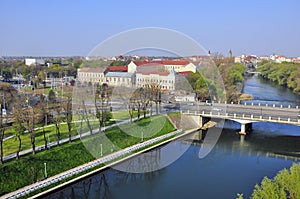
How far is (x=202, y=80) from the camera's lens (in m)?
21.8

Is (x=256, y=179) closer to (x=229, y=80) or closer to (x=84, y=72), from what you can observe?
(x=84, y=72)

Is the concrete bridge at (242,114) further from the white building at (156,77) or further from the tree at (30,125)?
the tree at (30,125)

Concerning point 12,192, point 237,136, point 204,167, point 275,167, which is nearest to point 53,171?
point 12,192

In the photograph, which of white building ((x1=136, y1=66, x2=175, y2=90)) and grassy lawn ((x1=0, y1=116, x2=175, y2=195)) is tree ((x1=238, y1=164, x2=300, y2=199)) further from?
white building ((x1=136, y1=66, x2=175, y2=90))

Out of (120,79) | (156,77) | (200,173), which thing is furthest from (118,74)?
(200,173)

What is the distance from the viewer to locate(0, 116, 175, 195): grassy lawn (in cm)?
827

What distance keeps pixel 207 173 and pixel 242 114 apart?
578cm

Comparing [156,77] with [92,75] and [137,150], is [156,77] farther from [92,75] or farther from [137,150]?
[137,150]

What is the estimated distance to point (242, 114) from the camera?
15156 millimetres

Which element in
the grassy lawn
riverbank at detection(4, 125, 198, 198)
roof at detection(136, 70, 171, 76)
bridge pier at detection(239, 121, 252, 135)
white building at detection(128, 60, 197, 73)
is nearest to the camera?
riverbank at detection(4, 125, 198, 198)

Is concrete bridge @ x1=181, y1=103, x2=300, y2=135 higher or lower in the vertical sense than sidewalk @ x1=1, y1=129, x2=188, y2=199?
higher

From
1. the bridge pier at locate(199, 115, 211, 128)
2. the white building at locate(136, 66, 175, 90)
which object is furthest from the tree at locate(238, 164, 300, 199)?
the white building at locate(136, 66, 175, 90)

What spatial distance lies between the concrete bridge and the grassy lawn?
2.68 metres

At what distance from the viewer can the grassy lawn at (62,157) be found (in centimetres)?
827
